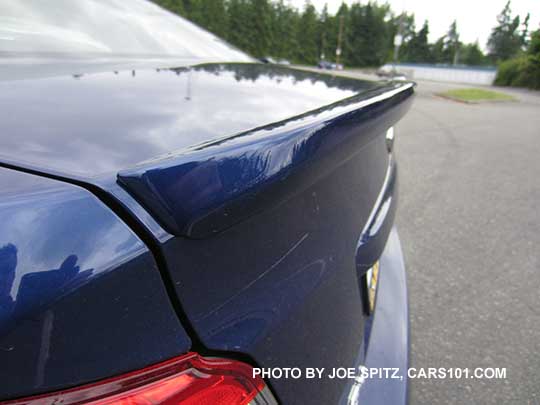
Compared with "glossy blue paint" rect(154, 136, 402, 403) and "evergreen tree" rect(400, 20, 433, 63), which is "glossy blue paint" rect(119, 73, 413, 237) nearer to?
"glossy blue paint" rect(154, 136, 402, 403)

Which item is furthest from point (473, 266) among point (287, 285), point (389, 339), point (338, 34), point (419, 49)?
point (419, 49)

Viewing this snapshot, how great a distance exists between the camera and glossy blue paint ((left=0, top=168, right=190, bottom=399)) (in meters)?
0.40

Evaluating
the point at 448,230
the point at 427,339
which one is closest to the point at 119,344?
the point at 427,339

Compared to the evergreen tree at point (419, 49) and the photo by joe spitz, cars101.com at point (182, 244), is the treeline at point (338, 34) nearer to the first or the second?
the evergreen tree at point (419, 49)

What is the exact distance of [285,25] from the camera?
5656 cm

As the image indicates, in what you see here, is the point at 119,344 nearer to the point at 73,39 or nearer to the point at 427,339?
the point at 73,39

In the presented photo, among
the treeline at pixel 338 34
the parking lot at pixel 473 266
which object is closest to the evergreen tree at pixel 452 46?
the treeline at pixel 338 34

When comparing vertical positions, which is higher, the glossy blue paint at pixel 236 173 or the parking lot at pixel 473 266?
the glossy blue paint at pixel 236 173

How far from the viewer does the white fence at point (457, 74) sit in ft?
109

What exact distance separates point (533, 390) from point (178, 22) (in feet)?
9.50

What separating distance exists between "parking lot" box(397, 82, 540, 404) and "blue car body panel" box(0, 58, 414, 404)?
1.21 metres

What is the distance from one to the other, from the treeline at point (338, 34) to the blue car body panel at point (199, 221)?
49.0 meters

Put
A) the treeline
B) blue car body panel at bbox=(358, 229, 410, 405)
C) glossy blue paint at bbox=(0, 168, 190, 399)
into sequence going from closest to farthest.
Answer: glossy blue paint at bbox=(0, 168, 190, 399) → blue car body panel at bbox=(358, 229, 410, 405) → the treeline

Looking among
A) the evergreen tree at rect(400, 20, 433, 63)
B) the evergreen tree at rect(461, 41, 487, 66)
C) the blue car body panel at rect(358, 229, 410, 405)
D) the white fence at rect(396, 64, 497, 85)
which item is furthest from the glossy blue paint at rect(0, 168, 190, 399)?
the evergreen tree at rect(461, 41, 487, 66)
